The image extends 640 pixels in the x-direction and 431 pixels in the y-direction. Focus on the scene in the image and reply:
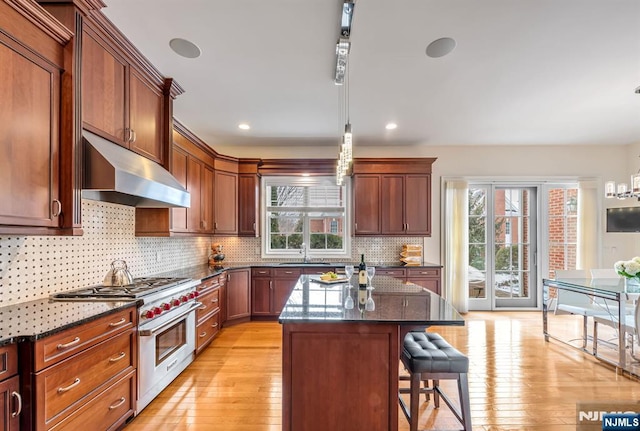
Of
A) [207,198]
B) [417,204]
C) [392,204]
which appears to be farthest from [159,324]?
[417,204]

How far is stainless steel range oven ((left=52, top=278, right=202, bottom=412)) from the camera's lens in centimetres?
225

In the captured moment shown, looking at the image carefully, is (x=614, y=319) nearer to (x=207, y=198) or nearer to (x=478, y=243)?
(x=478, y=243)

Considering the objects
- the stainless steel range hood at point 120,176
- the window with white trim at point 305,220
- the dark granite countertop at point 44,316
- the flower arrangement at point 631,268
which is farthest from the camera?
the window with white trim at point 305,220

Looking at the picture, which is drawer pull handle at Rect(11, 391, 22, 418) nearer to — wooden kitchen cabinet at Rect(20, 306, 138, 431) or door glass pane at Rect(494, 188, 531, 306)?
wooden kitchen cabinet at Rect(20, 306, 138, 431)

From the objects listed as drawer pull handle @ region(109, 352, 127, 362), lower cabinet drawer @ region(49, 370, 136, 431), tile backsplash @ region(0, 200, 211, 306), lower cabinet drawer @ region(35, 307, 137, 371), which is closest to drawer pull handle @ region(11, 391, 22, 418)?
lower cabinet drawer @ region(35, 307, 137, 371)

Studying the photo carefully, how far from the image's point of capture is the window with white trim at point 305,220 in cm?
525

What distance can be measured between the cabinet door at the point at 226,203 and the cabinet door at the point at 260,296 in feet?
2.82

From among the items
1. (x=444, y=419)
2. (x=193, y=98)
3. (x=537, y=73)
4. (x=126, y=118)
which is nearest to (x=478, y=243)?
(x=537, y=73)

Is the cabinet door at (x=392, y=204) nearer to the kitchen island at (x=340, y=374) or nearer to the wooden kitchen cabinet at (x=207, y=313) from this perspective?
the wooden kitchen cabinet at (x=207, y=313)

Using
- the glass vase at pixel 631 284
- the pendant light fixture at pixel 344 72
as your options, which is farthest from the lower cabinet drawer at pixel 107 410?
the glass vase at pixel 631 284

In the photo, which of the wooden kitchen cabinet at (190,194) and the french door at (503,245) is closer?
the wooden kitchen cabinet at (190,194)

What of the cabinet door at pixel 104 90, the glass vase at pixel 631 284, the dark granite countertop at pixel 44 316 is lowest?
the glass vase at pixel 631 284

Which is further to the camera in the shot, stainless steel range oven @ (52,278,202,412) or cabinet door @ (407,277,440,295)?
cabinet door @ (407,277,440,295)

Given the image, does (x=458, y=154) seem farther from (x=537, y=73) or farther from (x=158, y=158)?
(x=158, y=158)
